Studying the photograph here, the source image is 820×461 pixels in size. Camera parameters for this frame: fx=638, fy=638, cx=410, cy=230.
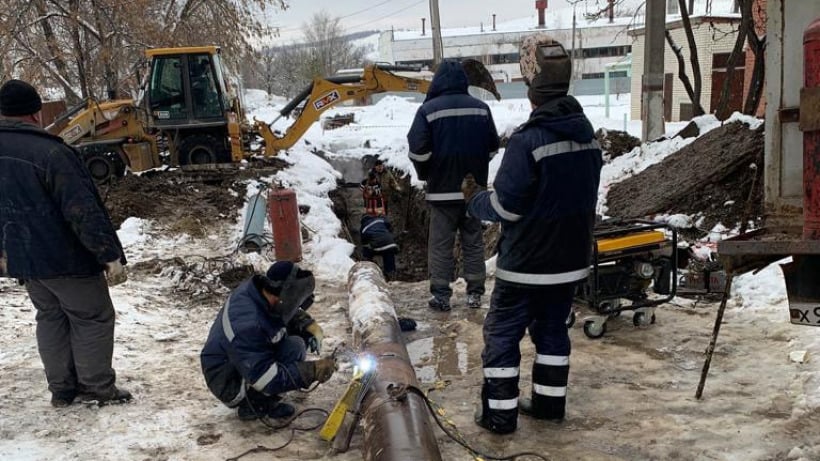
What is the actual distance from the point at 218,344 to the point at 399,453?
4.34ft

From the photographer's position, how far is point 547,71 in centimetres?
338

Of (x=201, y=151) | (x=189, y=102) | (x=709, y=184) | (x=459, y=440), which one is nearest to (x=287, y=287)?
(x=459, y=440)

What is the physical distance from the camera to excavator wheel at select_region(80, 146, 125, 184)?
11.5 meters

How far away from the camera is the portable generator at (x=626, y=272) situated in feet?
15.0

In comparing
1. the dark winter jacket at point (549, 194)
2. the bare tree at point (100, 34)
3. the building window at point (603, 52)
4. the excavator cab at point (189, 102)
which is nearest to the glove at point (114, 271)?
the dark winter jacket at point (549, 194)

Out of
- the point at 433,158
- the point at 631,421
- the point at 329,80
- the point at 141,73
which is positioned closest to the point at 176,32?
the point at 141,73

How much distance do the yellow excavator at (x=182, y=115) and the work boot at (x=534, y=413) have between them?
318 inches

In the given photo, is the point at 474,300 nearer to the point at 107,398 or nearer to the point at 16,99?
the point at 107,398

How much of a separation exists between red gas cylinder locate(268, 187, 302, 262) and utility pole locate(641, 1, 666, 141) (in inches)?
245

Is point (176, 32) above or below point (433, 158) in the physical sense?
above

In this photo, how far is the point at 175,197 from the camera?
10289 mm

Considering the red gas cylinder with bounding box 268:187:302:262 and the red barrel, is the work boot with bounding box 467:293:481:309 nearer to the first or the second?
the red gas cylinder with bounding box 268:187:302:262

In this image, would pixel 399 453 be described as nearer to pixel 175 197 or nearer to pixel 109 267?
pixel 109 267

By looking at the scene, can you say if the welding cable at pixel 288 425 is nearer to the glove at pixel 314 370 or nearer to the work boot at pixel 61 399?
the glove at pixel 314 370
